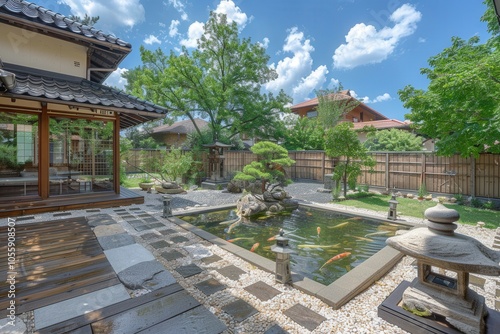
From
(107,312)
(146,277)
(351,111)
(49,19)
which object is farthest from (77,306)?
(351,111)

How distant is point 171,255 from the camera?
3.33m

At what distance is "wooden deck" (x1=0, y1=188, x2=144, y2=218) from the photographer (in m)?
4.82

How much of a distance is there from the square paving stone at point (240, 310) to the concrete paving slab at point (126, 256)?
4.64 ft

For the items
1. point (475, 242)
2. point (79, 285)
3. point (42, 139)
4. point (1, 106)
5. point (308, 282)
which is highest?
point (1, 106)

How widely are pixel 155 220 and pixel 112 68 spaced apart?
5.28 metres

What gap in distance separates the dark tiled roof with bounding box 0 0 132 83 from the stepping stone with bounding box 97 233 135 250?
15.8ft

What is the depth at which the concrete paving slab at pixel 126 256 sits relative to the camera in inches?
110

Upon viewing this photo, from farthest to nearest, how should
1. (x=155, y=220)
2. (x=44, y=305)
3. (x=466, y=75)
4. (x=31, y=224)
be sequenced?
(x=466, y=75) → (x=155, y=220) → (x=31, y=224) → (x=44, y=305)

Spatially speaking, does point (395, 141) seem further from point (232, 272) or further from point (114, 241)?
point (114, 241)

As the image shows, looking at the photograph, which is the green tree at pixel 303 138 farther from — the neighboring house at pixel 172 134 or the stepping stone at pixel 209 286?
the stepping stone at pixel 209 286

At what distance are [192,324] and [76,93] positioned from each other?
18.4ft

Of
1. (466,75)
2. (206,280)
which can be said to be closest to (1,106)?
(206,280)

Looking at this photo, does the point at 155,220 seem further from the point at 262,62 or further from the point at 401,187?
the point at 262,62

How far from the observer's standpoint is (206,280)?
268cm
